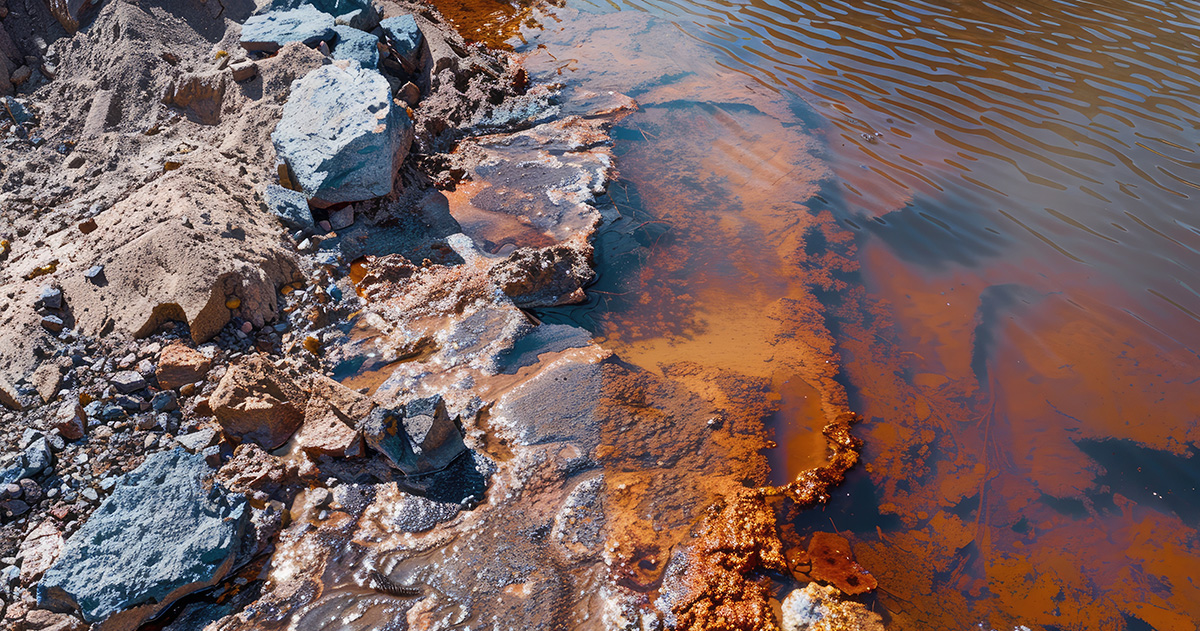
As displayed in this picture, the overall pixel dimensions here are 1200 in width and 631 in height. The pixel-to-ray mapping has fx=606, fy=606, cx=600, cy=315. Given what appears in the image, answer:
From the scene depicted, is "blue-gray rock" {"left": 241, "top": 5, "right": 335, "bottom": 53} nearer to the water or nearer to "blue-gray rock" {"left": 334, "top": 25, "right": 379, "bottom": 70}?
"blue-gray rock" {"left": 334, "top": 25, "right": 379, "bottom": 70}

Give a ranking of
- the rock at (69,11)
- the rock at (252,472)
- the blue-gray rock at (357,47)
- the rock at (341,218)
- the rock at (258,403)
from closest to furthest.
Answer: the rock at (252,472) < the rock at (258,403) < the rock at (341,218) < the rock at (69,11) < the blue-gray rock at (357,47)

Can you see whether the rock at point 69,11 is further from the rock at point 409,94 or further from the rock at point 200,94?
the rock at point 409,94

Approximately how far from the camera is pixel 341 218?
442 centimetres

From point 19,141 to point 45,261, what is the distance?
1.67 m

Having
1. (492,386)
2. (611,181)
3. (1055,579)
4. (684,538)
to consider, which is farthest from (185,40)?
(1055,579)

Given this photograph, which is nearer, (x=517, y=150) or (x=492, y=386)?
(x=492, y=386)

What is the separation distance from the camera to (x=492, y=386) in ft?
11.5

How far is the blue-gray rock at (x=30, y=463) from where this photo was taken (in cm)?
269

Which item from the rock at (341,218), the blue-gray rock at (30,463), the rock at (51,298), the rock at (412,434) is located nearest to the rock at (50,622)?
the blue-gray rock at (30,463)

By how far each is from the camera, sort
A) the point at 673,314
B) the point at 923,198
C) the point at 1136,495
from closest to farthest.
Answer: the point at 1136,495 < the point at 673,314 < the point at 923,198

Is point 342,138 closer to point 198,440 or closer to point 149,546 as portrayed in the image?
point 198,440

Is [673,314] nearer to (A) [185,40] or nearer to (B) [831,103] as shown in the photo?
(B) [831,103]

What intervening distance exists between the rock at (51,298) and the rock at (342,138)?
5.02 ft

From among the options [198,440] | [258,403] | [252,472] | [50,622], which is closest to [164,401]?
[198,440]
